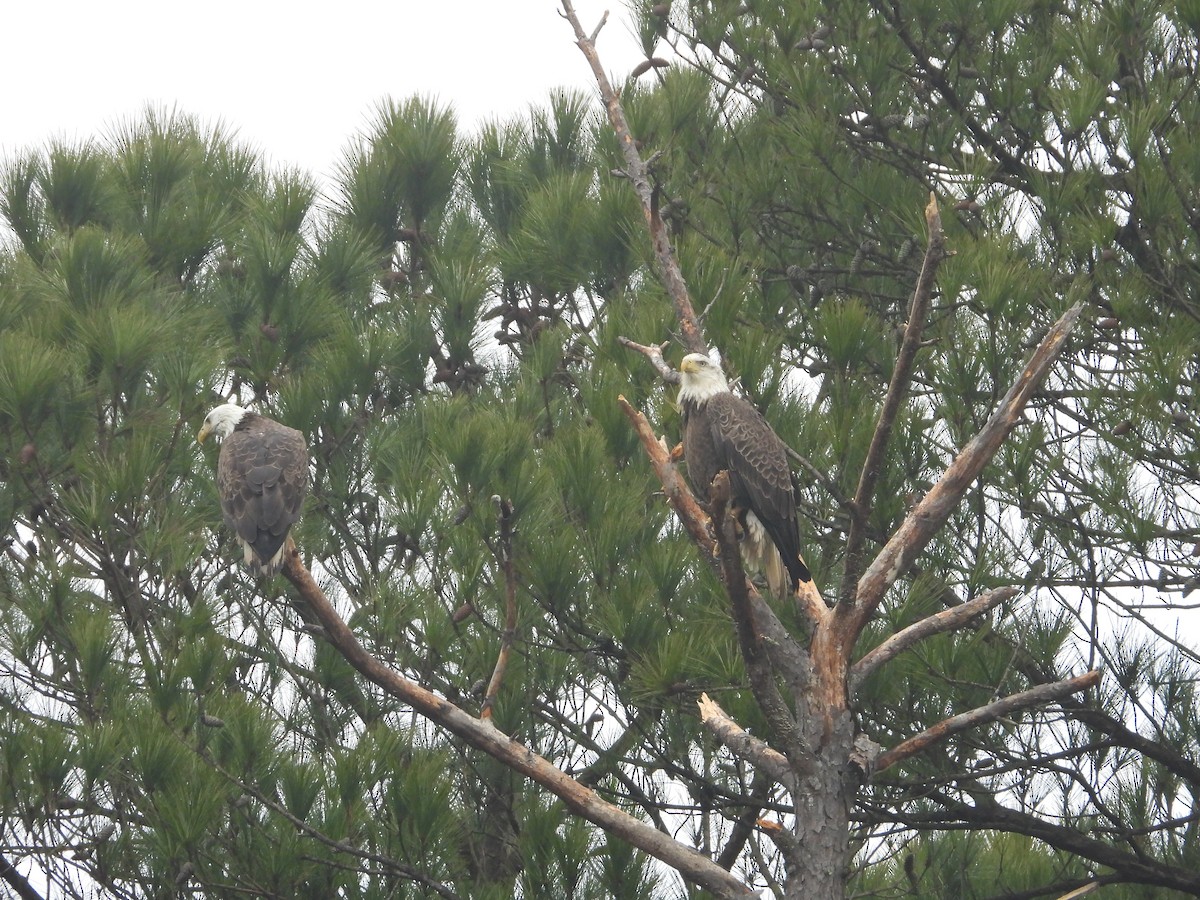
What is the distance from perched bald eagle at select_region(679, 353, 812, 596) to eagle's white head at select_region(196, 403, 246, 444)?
5.11 feet

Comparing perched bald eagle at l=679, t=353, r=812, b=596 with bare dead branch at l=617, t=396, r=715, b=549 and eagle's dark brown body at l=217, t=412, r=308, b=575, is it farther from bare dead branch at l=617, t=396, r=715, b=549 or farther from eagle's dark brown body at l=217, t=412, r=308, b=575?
eagle's dark brown body at l=217, t=412, r=308, b=575

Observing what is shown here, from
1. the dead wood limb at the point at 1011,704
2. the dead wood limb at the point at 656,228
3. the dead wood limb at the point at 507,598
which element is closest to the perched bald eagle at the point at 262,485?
the dead wood limb at the point at 507,598

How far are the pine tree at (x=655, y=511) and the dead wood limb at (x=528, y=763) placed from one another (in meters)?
0.01

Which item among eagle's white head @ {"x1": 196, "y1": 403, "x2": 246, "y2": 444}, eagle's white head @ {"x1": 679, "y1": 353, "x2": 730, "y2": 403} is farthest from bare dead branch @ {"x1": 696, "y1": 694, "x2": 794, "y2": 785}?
eagle's white head @ {"x1": 196, "y1": 403, "x2": 246, "y2": 444}

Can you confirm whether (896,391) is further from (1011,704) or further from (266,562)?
(266,562)

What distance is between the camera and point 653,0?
228 inches

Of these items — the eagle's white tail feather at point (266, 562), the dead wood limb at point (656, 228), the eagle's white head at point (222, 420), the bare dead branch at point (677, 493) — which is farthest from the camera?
the eagle's white head at point (222, 420)

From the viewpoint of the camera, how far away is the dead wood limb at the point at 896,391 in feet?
9.93

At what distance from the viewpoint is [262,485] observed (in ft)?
14.3

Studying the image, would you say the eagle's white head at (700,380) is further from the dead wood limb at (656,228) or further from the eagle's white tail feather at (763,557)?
the eagle's white tail feather at (763,557)

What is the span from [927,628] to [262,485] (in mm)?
1989

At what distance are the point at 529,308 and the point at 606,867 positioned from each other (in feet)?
10.3

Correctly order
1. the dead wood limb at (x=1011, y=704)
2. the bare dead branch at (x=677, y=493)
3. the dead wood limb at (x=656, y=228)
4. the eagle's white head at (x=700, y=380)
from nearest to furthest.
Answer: the dead wood limb at (x=1011, y=704), the bare dead branch at (x=677, y=493), the dead wood limb at (x=656, y=228), the eagle's white head at (x=700, y=380)

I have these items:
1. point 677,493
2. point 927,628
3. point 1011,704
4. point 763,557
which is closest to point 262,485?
point 677,493
